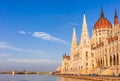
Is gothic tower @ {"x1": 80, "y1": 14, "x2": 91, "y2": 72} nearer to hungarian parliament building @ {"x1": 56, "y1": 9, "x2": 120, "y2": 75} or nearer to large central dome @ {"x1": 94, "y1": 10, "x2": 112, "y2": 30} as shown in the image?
hungarian parliament building @ {"x1": 56, "y1": 9, "x2": 120, "y2": 75}

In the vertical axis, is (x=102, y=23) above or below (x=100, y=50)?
above

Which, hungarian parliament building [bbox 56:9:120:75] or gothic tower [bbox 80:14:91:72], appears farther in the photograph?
gothic tower [bbox 80:14:91:72]

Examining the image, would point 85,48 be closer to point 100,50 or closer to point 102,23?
point 100,50

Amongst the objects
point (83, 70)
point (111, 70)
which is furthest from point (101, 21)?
point (111, 70)

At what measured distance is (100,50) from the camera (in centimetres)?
13275

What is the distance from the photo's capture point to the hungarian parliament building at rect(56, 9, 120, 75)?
10638 centimetres

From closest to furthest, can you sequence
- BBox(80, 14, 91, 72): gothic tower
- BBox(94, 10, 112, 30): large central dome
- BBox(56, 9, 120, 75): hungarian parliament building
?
BBox(56, 9, 120, 75): hungarian parliament building
BBox(80, 14, 91, 72): gothic tower
BBox(94, 10, 112, 30): large central dome

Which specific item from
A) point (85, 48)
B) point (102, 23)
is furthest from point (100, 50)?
point (102, 23)

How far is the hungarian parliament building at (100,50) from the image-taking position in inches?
4188

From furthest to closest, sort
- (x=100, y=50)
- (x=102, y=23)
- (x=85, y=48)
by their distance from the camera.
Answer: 1. (x=102, y=23)
2. (x=85, y=48)
3. (x=100, y=50)

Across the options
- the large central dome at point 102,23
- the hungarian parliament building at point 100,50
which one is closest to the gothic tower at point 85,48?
the hungarian parliament building at point 100,50

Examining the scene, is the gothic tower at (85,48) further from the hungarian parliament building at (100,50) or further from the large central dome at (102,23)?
the large central dome at (102,23)

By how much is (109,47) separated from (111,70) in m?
25.2

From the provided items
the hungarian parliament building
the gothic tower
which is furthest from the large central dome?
the gothic tower
